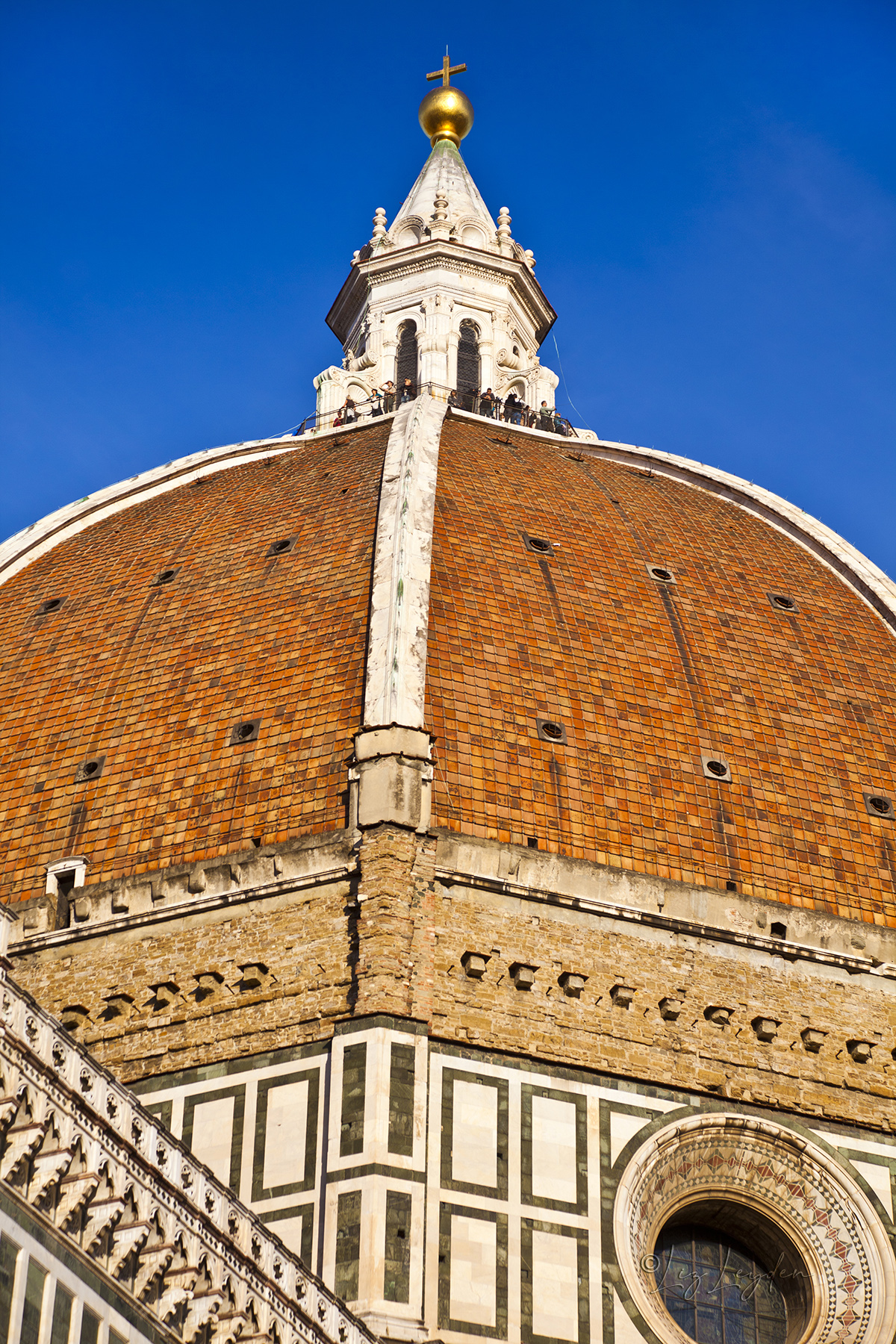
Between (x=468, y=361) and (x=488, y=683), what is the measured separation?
1496 cm

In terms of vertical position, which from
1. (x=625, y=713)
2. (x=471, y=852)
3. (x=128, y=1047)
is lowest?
(x=128, y=1047)

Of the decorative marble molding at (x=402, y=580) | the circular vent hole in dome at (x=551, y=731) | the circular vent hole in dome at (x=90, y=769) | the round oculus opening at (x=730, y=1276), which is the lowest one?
the round oculus opening at (x=730, y=1276)

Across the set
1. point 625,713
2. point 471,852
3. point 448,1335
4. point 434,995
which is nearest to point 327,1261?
point 448,1335

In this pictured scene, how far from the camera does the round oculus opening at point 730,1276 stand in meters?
28.3

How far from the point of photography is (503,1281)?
26359 mm

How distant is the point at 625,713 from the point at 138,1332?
1326 centimetres

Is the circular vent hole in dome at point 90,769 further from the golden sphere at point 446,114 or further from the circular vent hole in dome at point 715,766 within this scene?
the golden sphere at point 446,114

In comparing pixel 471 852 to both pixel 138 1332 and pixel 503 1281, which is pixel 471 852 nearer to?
pixel 503 1281

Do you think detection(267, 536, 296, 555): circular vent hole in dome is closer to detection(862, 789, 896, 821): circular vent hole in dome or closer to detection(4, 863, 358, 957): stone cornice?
detection(4, 863, 358, 957): stone cornice

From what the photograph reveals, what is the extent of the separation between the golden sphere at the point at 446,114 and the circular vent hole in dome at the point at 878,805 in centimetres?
2140

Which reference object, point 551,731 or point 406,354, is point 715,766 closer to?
point 551,731

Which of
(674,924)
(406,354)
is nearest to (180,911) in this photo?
(674,924)

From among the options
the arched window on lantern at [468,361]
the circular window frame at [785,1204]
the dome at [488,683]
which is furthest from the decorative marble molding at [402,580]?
the arched window on lantern at [468,361]

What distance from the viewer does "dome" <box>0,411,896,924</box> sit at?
30.2 metres
